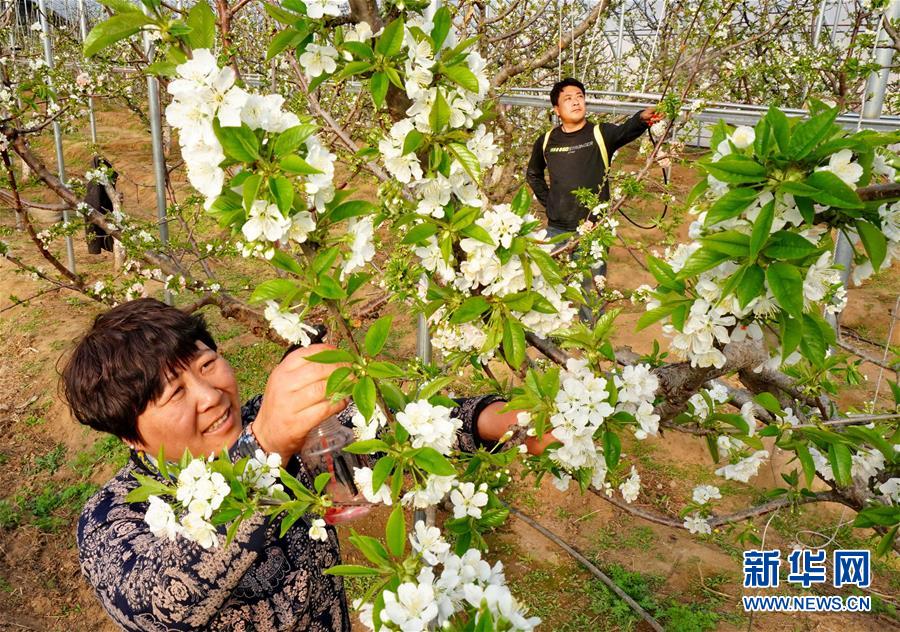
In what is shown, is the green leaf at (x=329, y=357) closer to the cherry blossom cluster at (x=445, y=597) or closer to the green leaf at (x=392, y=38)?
the cherry blossom cluster at (x=445, y=597)

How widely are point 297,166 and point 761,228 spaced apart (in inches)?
23.2

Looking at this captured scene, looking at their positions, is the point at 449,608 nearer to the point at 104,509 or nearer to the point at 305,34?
the point at 305,34

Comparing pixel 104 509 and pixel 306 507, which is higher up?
pixel 306 507

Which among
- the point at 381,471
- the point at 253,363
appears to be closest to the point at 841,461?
the point at 381,471

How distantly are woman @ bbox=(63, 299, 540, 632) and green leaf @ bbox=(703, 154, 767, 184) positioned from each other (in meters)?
0.74

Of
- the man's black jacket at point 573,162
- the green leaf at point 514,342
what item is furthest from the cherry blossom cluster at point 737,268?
the man's black jacket at point 573,162

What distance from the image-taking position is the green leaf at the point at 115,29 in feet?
2.57

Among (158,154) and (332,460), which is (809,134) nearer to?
(332,460)

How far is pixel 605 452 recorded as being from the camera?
106cm

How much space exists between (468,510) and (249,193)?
2.10 feet

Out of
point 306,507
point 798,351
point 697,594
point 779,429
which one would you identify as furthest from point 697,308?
point 697,594

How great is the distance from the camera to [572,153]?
15.5 ft

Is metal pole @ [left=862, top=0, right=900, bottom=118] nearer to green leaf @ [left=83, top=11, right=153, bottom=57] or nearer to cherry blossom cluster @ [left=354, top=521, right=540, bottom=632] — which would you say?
cherry blossom cluster @ [left=354, top=521, right=540, bottom=632]

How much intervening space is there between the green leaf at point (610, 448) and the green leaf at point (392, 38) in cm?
71
